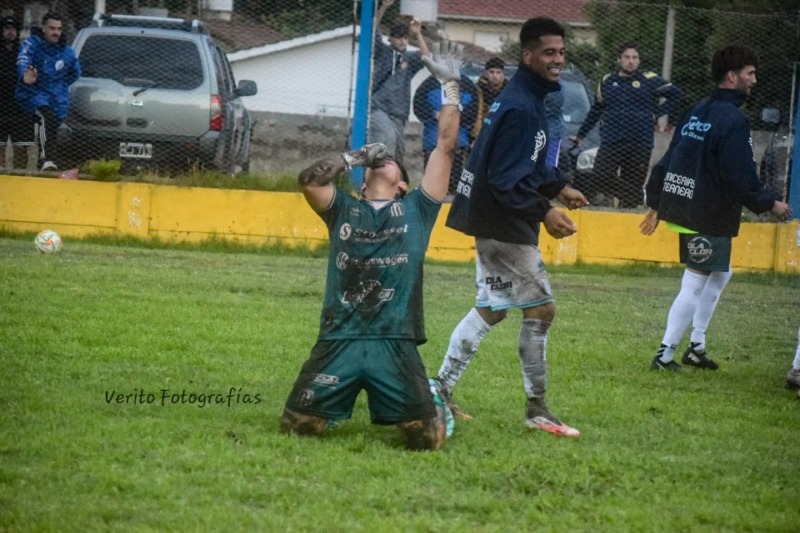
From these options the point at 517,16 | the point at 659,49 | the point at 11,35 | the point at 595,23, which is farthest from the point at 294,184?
the point at 517,16

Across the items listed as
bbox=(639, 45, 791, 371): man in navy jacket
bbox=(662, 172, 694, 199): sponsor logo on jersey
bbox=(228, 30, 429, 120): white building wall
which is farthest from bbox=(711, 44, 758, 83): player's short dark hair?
bbox=(228, 30, 429, 120): white building wall

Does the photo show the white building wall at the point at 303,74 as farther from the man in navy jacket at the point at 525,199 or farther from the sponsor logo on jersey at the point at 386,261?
the sponsor logo on jersey at the point at 386,261

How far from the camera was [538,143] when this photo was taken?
6250 mm

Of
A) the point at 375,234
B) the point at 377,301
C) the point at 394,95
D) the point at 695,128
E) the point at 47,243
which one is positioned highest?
the point at 394,95

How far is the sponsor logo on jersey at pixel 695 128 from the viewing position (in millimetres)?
8438

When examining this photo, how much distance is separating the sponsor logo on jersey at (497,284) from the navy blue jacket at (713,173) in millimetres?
2450

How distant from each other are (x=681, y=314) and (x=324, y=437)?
3.35 metres

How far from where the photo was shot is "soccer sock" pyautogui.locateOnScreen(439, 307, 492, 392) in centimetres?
661

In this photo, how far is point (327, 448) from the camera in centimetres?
573

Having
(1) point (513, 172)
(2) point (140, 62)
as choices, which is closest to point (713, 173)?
(1) point (513, 172)

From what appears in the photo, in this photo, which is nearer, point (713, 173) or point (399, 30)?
point (713, 173)

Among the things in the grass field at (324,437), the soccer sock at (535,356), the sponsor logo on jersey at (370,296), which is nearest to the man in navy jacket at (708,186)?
the grass field at (324,437)

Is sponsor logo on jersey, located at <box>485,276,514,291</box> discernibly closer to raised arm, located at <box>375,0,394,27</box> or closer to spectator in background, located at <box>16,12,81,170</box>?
raised arm, located at <box>375,0,394,27</box>

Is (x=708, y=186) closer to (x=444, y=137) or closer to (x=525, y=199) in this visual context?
(x=525, y=199)
